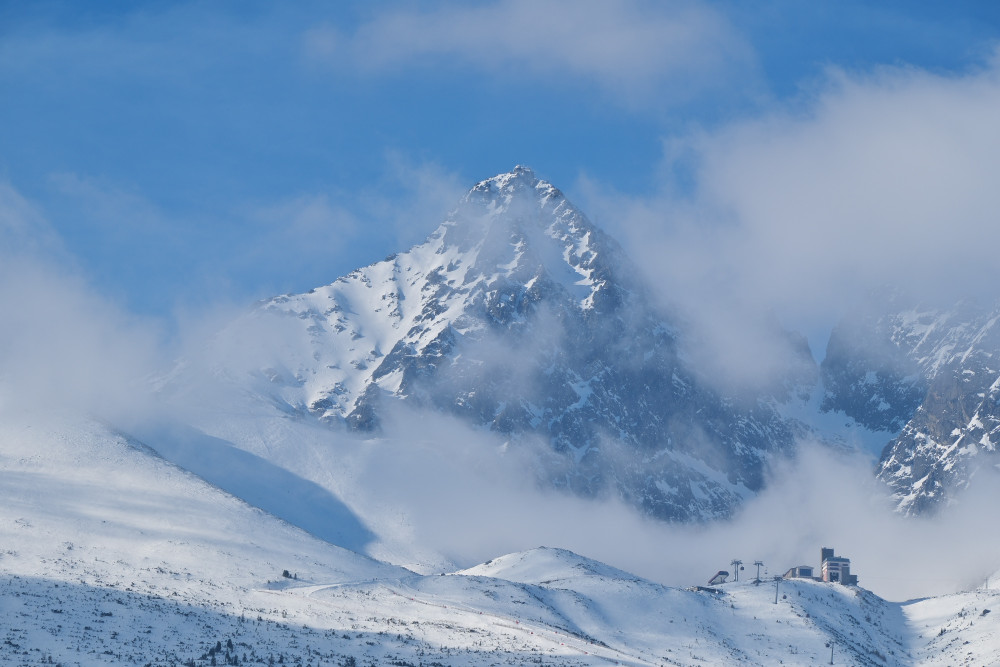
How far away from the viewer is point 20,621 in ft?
275

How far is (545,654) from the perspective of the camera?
92.3 m

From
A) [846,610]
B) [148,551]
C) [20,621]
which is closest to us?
[20,621]

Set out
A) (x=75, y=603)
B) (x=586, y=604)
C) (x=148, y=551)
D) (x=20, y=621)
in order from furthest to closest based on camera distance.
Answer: (x=586, y=604)
(x=148, y=551)
(x=75, y=603)
(x=20, y=621)

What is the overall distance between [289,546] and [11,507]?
2743cm

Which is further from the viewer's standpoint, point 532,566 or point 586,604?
point 532,566

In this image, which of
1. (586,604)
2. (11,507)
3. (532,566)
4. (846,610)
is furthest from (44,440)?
(846,610)

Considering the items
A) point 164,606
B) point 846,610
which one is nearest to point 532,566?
point 846,610

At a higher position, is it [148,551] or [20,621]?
[148,551]

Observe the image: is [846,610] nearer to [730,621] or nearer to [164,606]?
[730,621]

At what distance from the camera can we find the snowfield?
86.5 m

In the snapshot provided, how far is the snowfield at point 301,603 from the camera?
284ft

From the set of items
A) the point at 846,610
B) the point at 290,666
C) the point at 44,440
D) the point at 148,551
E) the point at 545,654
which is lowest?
the point at 290,666

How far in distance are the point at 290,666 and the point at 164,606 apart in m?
21.5

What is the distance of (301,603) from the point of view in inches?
4252
